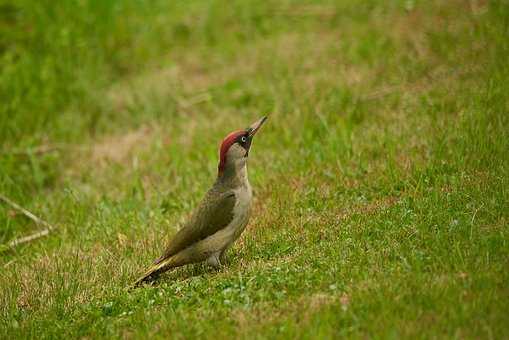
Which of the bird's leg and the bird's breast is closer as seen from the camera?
the bird's breast

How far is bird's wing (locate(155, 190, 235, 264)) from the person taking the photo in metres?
6.24

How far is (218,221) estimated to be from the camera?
6230 mm

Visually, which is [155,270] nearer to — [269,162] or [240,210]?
[240,210]

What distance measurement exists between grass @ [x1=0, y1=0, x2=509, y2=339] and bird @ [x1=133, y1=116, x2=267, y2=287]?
0.20 meters

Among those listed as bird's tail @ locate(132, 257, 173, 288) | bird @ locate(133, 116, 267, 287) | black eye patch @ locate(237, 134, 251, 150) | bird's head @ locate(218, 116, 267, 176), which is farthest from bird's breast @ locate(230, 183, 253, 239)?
bird's tail @ locate(132, 257, 173, 288)

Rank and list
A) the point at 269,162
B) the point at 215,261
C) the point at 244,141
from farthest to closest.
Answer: the point at 269,162 < the point at 244,141 < the point at 215,261

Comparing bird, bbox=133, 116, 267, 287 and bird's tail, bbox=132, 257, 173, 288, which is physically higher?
bird, bbox=133, 116, 267, 287

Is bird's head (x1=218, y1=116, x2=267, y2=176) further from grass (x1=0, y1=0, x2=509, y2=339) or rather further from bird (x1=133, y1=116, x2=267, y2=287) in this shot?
grass (x1=0, y1=0, x2=509, y2=339)

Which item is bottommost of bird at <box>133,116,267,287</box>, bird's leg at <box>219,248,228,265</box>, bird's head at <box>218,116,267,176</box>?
bird's leg at <box>219,248,228,265</box>

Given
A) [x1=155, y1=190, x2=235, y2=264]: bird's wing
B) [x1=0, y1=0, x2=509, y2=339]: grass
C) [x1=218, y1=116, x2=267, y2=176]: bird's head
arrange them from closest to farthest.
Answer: [x1=0, y1=0, x2=509, y2=339]: grass, [x1=155, y1=190, x2=235, y2=264]: bird's wing, [x1=218, y1=116, x2=267, y2=176]: bird's head

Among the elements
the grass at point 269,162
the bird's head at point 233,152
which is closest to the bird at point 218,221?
the bird's head at point 233,152

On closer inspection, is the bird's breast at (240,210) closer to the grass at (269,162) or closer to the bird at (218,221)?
the bird at (218,221)

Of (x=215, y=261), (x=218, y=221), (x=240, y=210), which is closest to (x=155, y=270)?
(x=215, y=261)

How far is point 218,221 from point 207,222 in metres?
0.10
